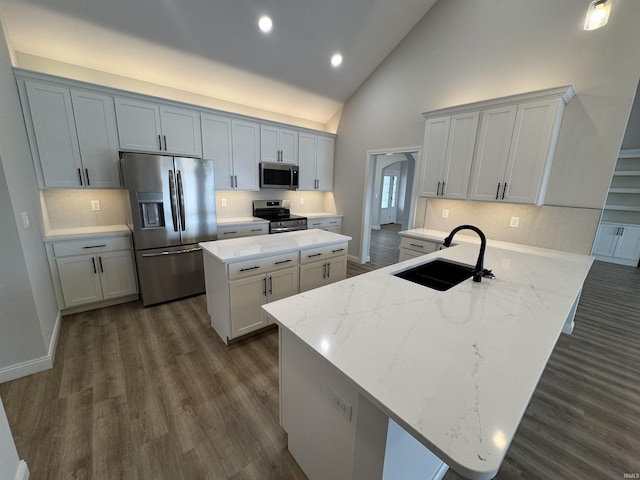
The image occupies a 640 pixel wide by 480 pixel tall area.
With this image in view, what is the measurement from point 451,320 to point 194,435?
1718 mm

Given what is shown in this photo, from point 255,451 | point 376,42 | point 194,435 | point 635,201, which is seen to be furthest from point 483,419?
point 635,201

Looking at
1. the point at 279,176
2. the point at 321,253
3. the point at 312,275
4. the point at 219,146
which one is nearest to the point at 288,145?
the point at 279,176

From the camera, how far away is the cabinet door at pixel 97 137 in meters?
2.84

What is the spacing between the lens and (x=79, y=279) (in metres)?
2.87

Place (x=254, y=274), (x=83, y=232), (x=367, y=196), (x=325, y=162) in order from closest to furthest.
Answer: (x=254, y=274), (x=83, y=232), (x=367, y=196), (x=325, y=162)

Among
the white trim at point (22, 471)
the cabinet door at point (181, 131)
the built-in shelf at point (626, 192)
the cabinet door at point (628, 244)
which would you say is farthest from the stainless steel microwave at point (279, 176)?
the cabinet door at point (628, 244)

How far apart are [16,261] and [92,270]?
107cm

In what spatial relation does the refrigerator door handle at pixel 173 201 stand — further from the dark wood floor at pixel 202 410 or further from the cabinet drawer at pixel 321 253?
the cabinet drawer at pixel 321 253

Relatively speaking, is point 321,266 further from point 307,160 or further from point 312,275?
point 307,160

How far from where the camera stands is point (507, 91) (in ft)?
10.1

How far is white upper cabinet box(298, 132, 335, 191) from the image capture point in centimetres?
486

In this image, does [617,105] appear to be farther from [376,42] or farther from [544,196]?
[376,42]

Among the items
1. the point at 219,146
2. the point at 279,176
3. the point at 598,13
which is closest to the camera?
the point at 598,13

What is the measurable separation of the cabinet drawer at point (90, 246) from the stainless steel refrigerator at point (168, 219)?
20 centimetres
